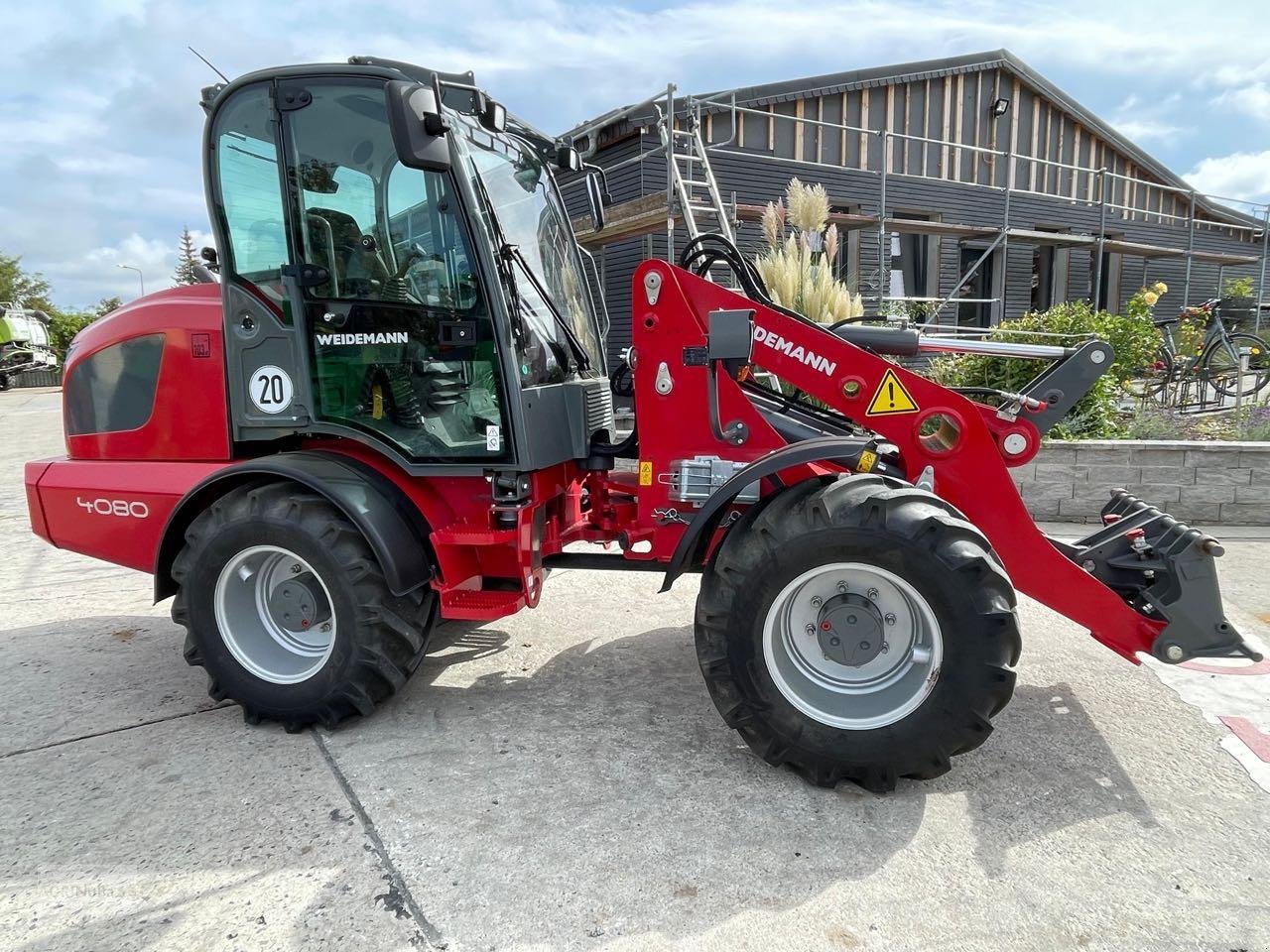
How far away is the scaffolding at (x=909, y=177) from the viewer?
10.2 metres

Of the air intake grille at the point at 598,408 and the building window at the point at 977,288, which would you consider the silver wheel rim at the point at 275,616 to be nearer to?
the air intake grille at the point at 598,408

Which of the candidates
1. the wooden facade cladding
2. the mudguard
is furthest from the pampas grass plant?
the wooden facade cladding

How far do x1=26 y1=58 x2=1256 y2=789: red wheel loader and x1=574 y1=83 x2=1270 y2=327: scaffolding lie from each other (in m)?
4.90

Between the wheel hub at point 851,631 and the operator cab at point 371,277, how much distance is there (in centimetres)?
126

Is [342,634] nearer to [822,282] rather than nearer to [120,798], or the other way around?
[120,798]

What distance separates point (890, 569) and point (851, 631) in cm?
31

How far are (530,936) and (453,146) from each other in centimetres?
260

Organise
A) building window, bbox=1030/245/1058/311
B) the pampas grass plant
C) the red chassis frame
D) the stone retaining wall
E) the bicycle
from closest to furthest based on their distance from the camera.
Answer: the red chassis frame
the stone retaining wall
the pampas grass plant
the bicycle
building window, bbox=1030/245/1058/311

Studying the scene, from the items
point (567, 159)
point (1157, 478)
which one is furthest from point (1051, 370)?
point (1157, 478)

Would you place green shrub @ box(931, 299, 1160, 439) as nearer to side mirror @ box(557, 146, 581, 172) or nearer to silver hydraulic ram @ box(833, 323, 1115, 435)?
silver hydraulic ram @ box(833, 323, 1115, 435)

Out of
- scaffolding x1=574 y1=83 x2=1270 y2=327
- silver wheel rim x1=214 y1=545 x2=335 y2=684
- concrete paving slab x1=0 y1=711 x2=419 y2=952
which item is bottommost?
concrete paving slab x1=0 y1=711 x2=419 y2=952

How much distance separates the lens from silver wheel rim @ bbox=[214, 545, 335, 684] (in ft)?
10.8

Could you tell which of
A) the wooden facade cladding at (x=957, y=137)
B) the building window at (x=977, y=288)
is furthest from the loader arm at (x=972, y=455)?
the building window at (x=977, y=288)

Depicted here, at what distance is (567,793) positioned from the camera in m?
2.78
